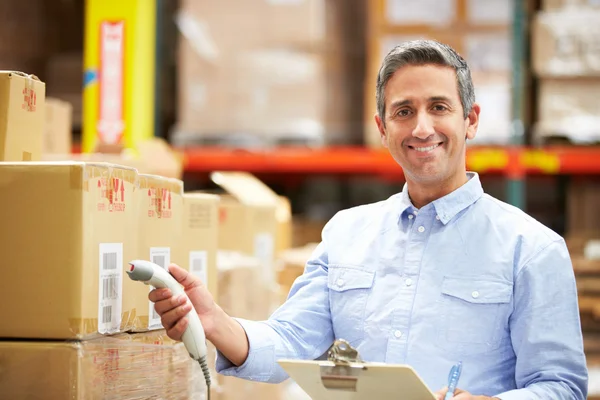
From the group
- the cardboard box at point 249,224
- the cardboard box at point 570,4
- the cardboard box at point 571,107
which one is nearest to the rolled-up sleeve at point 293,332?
the cardboard box at point 249,224

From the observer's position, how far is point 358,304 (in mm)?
1717

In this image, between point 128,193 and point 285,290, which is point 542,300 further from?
point 285,290

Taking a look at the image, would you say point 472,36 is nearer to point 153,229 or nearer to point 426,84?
point 426,84

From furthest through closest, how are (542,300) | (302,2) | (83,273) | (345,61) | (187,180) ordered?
(187,180) → (345,61) → (302,2) → (542,300) → (83,273)

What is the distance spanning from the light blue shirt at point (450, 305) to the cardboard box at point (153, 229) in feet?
0.59

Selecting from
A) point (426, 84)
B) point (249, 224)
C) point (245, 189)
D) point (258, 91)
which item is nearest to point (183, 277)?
point (426, 84)

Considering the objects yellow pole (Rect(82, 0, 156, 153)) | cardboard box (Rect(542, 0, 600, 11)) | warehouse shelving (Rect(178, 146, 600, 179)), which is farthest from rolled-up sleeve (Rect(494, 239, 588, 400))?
yellow pole (Rect(82, 0, 156, 153))

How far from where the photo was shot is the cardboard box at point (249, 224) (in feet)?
10.7

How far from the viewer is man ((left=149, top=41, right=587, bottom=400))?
1.53m

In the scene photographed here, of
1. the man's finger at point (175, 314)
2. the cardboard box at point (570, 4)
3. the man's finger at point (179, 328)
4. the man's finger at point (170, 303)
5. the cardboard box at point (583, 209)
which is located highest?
the cardboard box at point (570, 4)

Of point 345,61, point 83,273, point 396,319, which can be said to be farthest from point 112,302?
point 345,61

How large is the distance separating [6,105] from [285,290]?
210 centimetres

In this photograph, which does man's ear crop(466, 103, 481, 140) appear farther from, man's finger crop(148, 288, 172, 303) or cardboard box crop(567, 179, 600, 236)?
cardboard box crop(567, 179, 600, 236)

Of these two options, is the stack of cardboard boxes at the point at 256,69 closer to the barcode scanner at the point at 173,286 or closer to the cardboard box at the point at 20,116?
the cardboard box at the point at 20,116
